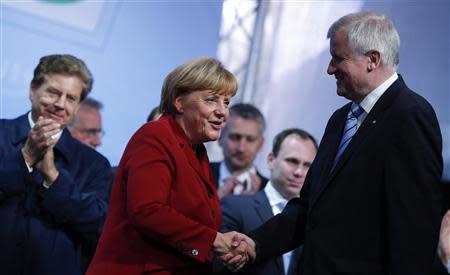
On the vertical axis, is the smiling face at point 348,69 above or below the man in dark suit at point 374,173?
above

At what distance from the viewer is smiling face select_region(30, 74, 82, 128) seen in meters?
2.94

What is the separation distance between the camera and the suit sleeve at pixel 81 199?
276 cm

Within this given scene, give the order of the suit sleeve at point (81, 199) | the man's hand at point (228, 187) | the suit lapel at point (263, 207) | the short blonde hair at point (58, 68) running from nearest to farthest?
the suit sleeve at point (81, 199) < the short blonde hair at point (58, 68) < the suit lapel at point (263, 207) < the man's hand at point (228, 187)

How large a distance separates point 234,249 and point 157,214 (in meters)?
0.46

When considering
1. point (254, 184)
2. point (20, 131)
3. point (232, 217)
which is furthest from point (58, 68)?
point (254, 184)

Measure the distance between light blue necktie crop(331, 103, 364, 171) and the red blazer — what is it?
0.52 meters

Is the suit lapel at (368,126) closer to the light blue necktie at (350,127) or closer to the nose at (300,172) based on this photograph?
the light blue necktie at (350,127)

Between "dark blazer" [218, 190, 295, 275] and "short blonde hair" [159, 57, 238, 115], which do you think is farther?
"dark blazer" [218, 190, 295, 275]

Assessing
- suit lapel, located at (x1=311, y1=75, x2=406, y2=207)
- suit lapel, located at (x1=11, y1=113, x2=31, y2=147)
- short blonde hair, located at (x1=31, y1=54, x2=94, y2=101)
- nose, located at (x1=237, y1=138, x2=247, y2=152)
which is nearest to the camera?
suit lapel, located at (x1=311, y1=75, x2=406, y2=207)

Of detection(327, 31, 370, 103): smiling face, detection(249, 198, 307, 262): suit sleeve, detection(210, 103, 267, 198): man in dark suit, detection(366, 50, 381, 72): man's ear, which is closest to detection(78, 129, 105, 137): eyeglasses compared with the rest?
detection(210, 103, 267, 198): man in dark suit

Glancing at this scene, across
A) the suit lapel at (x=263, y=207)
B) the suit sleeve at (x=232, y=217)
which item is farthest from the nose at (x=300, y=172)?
the suit sleeve at (x=232, y=217)

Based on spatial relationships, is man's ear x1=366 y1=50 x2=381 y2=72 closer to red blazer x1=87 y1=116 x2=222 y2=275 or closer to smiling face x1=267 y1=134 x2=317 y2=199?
red blazer x1=87 y1=116 x2=222 y2=275

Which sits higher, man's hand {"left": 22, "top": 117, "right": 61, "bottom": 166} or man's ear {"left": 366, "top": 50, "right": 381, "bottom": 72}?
man's ear {"left": 366, "top": 50, "right": 381, "bottom": 72}

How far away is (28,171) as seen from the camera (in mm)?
2746
